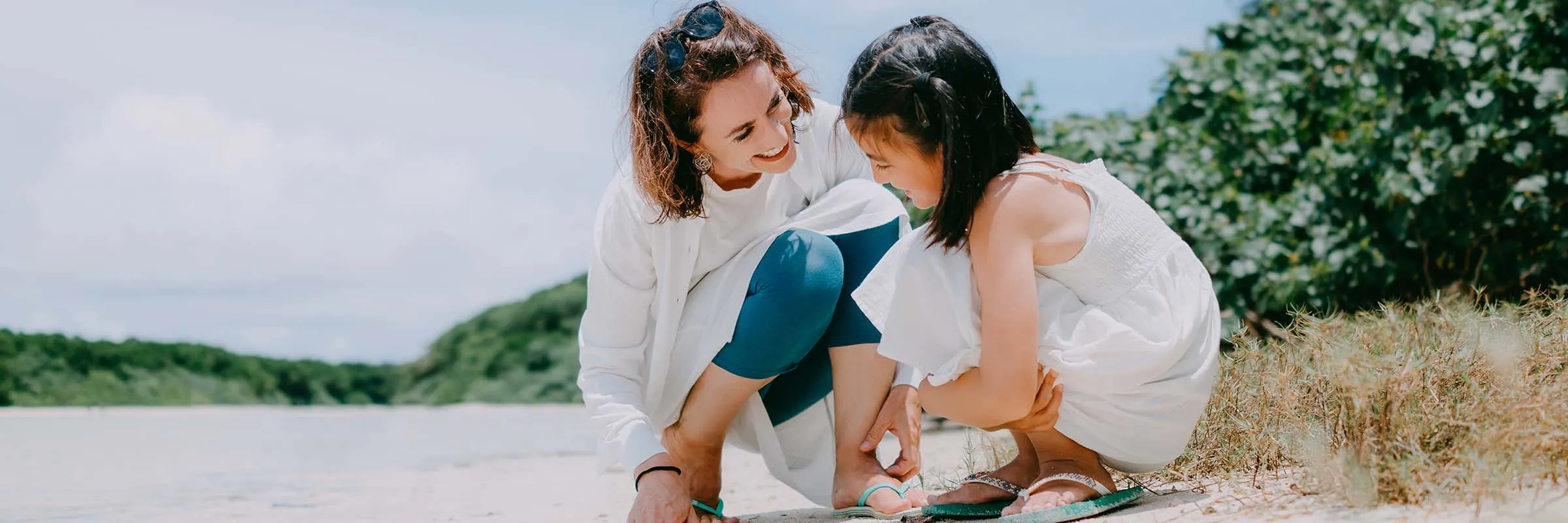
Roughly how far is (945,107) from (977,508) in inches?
30.3

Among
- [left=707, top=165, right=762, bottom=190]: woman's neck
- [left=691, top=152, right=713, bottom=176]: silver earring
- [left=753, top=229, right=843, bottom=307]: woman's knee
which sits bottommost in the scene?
[left=753, top=229, right=843, bottom=307]: woman's knee

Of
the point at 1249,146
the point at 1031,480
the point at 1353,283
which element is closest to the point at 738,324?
the point at 1031,480

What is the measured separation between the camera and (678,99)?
262 centimetres

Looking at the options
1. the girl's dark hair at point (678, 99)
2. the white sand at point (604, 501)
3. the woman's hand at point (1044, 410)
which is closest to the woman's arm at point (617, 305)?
the girl's dark hair at point (678, 99)

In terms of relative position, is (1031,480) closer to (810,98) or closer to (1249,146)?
(810,98)

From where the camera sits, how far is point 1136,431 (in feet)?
7.17

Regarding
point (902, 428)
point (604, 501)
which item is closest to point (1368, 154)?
point (902, 428)

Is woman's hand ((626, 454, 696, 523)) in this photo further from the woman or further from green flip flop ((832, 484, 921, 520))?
green flip flop ((832, 484, 921, 520))

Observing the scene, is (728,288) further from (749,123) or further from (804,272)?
(749,123)

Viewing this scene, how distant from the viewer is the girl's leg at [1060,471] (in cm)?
213

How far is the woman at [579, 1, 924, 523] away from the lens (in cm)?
260

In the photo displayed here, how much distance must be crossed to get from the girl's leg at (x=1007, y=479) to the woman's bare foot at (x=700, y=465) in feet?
2.06

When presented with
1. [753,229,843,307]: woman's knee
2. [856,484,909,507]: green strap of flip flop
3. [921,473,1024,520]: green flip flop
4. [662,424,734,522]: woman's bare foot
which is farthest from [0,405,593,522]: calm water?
[921,473,1024,520]: green flip flop

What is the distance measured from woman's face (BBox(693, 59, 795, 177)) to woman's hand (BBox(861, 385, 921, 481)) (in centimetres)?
59
